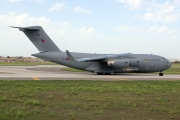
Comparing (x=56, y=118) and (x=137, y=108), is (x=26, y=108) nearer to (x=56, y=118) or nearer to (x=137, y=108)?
(x=56, y=118)

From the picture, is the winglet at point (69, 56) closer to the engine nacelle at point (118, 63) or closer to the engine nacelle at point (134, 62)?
the engine nacelle at point (118, 63)

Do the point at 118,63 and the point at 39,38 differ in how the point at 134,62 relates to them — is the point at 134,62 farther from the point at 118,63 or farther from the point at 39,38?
the point at 39,38

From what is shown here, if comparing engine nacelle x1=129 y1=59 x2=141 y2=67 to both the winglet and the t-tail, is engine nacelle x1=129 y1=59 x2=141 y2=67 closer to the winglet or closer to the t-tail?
the winglet

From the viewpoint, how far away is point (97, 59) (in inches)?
1282

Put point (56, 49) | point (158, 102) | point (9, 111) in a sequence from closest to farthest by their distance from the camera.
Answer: point (9, 111)
point (158, 102)
point (56, 49)

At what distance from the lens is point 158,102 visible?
11477 mm

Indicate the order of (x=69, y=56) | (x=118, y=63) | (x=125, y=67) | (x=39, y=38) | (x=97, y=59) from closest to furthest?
(x=69, y=56)
(x=97, y=59)
(x=118, y=63)
(x=125, y=67)
(x=39, y=38)

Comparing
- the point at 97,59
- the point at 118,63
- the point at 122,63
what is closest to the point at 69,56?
the point at 97,59

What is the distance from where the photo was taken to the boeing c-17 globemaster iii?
3309cm

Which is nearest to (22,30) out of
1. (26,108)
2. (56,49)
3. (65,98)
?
(56,49)

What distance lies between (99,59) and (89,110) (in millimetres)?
23492

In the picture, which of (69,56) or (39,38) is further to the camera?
(39,38)

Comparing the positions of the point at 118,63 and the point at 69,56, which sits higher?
the point at 69,56

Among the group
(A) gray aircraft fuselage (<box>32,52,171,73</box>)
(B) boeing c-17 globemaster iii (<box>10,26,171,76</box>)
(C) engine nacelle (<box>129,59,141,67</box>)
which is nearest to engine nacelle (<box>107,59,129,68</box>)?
(B) boeing c-17 globemaster iii (<box>10,26,171,76</box>)
